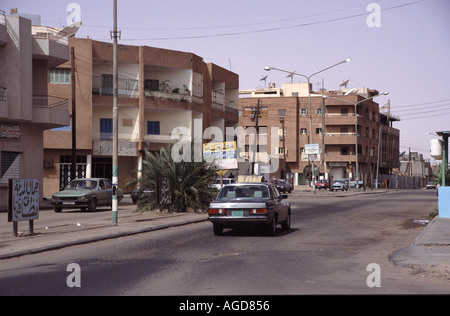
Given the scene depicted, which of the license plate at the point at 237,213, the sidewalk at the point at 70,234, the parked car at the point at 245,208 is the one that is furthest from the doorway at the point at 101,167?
the license plate at the point at 237,213

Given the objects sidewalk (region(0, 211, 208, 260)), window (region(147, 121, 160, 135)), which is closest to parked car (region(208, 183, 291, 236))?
sidewalk (region(0, 211, 208, 260))

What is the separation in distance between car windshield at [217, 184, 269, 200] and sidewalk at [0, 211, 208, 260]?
9.40 ft

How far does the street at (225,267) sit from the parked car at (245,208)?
439 millimetres

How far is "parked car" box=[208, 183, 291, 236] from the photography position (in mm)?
16219

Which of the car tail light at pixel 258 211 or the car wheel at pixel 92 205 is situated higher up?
the car tail light at pixel 258 211

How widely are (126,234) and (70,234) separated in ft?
5.01

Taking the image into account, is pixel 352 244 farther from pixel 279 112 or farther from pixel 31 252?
pixel 279 112

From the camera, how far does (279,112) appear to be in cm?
10475

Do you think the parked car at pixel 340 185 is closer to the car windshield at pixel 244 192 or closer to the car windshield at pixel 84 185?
the car windshield at pixel 84 185

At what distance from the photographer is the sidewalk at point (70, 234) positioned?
13.5m

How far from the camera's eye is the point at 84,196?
29.0 meters

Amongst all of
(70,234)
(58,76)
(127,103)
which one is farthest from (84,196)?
(127,103)

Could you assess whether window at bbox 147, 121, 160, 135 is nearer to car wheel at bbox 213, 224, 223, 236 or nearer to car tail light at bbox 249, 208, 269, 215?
car wheel at bbox 213, 224, 223, 236

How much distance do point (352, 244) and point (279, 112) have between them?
296 ft
